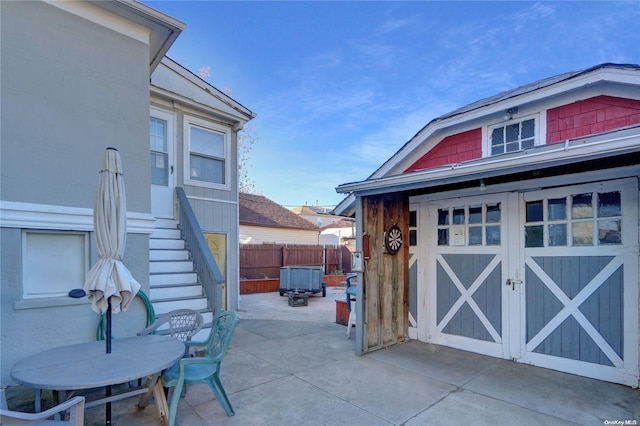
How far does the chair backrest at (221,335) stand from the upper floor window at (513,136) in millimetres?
6274

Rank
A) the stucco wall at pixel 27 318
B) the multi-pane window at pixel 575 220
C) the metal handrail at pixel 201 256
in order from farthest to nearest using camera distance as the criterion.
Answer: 1. the metal handrail at pixel 201 256
2. the multi-pane window at pixel 575 220
3. the stucco wall at pixel 27 318

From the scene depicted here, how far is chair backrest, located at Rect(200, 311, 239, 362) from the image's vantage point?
2.98m

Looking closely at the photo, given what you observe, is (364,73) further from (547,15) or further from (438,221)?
(438,221)

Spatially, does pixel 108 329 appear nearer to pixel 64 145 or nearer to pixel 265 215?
pixel 64 145

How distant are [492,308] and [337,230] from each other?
2719 cm

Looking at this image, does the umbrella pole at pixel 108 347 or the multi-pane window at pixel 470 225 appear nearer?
the umbrella pole at pixel 108 347

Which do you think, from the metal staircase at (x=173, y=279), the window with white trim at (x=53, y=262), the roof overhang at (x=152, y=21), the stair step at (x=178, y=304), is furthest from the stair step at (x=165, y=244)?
the roof overhang at (x=152, y=21)

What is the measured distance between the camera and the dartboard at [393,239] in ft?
16.9

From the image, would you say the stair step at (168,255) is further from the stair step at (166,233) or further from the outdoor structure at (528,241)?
the outdoor structure at (528,241)

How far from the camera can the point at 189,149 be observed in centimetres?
726

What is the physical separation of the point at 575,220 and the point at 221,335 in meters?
4.43

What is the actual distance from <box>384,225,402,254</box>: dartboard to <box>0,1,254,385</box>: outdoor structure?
11.2 feet

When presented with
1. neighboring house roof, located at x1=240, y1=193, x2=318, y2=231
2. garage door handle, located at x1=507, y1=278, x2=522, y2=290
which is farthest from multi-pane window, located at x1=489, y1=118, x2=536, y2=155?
neighboring house roof, located at x1=240, y1=193, x2=318, y2=231

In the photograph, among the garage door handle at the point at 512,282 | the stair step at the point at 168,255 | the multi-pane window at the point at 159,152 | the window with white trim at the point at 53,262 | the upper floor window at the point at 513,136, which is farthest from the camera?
the multi-pane window at the point at 159,152
